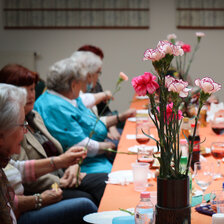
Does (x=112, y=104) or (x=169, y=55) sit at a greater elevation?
(x=169, y=55)

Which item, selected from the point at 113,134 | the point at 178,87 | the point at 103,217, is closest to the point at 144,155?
the point at 103,217

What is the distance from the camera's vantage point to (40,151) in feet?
8.30

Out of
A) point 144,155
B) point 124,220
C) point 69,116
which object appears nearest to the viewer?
point 124,220

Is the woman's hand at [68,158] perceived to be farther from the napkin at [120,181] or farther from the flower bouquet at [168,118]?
the flower bouquet at [168,118]

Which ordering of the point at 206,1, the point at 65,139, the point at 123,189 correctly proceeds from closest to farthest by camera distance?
the point at 123,189 < the point at 65,139 < the point at 206,1

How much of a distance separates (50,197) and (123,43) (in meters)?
5.16

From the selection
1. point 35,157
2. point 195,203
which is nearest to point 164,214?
point 195,203

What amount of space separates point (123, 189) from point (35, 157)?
2.51ft

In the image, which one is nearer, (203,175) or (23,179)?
(203,175)

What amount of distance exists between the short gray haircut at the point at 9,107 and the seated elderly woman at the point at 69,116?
1.14 metres

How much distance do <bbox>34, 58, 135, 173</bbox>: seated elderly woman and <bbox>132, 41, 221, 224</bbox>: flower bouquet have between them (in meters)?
1.63

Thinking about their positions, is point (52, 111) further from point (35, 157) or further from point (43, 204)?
point (43, 204)

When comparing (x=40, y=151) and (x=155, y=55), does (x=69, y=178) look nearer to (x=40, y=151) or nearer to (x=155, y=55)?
(x=40, y=151)

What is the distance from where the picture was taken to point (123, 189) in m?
1.95
